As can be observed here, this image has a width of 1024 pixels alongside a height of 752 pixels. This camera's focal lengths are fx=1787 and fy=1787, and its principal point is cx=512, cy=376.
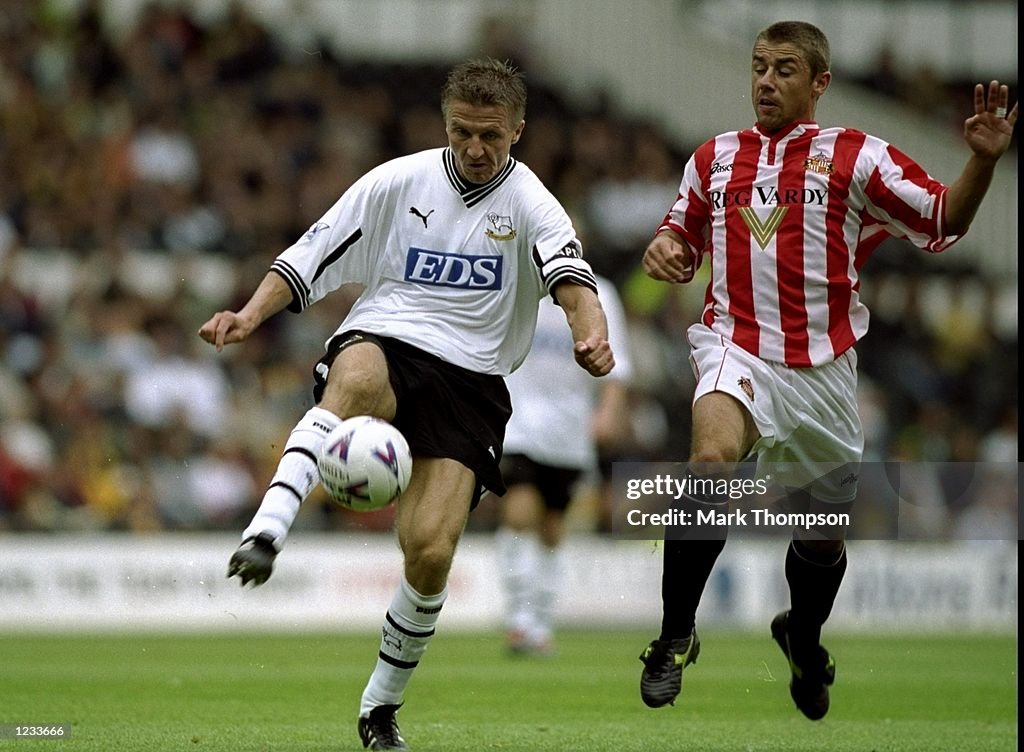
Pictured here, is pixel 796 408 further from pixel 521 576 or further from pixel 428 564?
pixel 521 576

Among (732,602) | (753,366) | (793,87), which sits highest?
(793,87)

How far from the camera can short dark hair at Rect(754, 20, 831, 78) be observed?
6949 millimetres

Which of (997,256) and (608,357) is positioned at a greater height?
(608,357)

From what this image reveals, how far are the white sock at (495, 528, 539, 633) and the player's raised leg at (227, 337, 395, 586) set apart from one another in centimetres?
485

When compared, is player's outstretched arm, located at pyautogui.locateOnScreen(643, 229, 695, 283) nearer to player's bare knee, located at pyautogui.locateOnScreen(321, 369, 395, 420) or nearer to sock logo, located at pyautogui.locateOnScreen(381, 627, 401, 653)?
player's bare knee, located at pyautogui.locateOnScreen(321, 369, 395, 420)

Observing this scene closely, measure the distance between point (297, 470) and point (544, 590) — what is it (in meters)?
5.63

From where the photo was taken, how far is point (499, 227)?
6906 millimetres

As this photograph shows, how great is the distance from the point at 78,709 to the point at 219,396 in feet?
26.3

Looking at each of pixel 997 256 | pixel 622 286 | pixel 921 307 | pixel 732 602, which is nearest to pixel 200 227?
pixel 622 286

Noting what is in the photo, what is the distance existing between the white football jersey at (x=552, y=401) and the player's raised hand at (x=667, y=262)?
14.1 feet

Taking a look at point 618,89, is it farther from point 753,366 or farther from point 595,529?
point 753,366

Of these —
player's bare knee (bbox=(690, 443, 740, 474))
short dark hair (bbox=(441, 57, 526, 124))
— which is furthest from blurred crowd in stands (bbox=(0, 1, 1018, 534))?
player's bare knee (bbox=(690, 443, 740, 474))

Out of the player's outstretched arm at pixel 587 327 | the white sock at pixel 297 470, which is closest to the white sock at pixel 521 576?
the player's outstretched arm at pixel 587 327

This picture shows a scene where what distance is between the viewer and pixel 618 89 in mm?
21469
